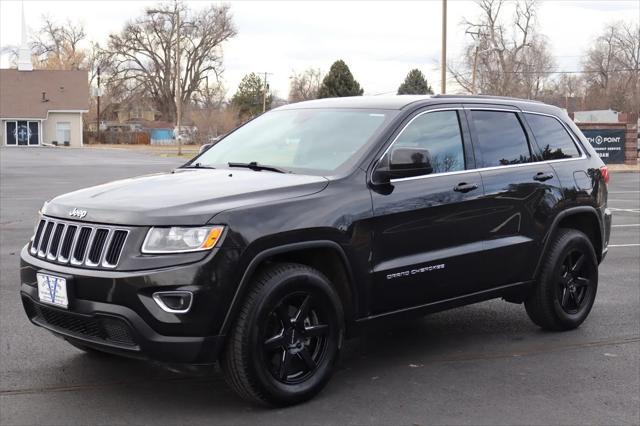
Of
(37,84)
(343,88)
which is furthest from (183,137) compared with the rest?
(343,88)

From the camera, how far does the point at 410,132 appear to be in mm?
5398

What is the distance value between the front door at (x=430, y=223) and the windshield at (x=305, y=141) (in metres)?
0.25

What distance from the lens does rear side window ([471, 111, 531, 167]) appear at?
5891 millimetres

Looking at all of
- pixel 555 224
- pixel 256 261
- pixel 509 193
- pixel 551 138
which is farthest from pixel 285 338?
pixel 551 138

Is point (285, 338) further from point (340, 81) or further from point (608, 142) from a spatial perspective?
point (340, 81)

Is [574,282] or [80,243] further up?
[80,243]

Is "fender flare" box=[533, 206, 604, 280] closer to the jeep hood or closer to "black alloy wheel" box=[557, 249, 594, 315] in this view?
"black alloy wheel" box=[557, 249, 594, 315]

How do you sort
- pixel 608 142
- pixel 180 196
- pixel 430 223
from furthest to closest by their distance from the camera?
pixel 608 142
pixel 430 223
pixel 180 196

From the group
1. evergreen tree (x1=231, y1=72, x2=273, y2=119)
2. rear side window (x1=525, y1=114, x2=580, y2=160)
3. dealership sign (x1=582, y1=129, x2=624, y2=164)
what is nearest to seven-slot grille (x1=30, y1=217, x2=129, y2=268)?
rear side window (x1=525, y1=114, x2=580, y2=160)

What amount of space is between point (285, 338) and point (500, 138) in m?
2.57

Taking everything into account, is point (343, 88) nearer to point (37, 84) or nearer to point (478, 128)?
point (37, 84)

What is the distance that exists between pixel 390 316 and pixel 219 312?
4.39 feet

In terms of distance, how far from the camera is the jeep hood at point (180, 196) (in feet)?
13.9

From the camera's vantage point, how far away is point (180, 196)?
4.46 meters
